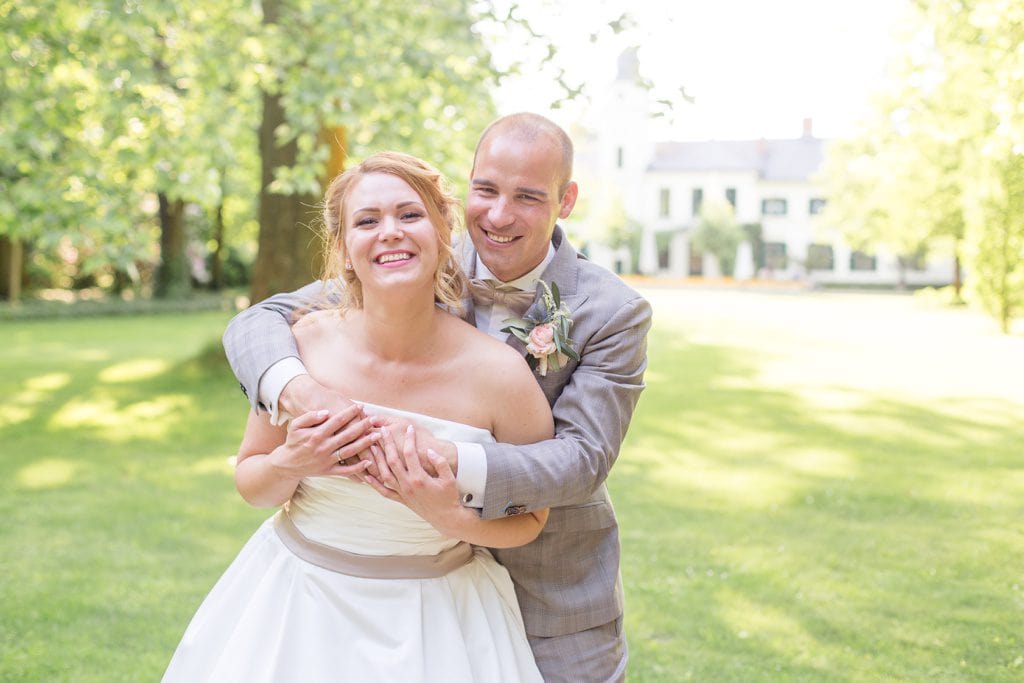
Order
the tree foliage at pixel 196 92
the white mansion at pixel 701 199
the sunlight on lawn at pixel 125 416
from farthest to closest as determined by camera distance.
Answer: the white mansion at pixel 701 199
the sunlight on lawn at pixel 125 416
the tree foliage at pixel 196 92

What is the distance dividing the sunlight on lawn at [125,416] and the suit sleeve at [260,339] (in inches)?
322

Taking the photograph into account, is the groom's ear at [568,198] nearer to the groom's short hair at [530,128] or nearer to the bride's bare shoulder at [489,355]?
the groom's short hair at [530,128]

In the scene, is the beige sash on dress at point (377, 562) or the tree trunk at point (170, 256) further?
the tree trunk at point (170, 256)

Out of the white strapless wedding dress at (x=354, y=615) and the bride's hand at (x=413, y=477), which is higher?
the bride's hand at (x=413, y=477)

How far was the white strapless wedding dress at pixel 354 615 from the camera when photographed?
8.20ft

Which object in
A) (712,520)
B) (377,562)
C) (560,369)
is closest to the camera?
(377,562)

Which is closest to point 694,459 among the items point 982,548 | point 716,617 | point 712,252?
point 982,548

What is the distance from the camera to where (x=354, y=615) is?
2.54 m

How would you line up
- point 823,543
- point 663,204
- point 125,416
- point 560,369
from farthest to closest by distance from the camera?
point 663,204 < point 125,416 < point 823,543 < point 560,369

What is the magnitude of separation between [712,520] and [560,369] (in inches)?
208

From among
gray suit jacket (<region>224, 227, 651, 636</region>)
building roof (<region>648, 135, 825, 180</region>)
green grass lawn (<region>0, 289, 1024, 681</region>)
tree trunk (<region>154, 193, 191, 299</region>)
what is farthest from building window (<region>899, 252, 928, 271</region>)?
gray suit jacket (<region>224, 227, 651, 636</region>)

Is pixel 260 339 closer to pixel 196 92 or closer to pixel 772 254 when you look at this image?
pixel 196 92

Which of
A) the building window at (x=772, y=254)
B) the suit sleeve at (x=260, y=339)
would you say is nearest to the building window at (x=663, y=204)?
the building window at (x=772, y=254)

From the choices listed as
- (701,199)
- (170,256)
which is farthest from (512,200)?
(701,199)
